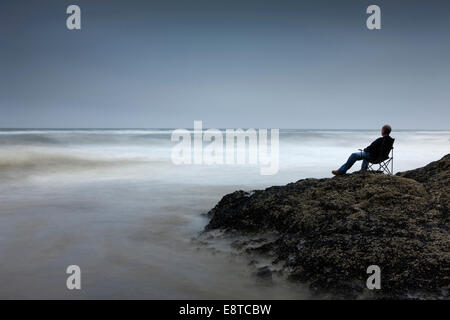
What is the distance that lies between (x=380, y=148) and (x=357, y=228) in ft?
10.8

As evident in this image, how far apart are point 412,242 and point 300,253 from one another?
1.23m

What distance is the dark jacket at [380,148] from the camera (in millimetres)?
7520

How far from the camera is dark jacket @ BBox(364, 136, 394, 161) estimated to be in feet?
24.7

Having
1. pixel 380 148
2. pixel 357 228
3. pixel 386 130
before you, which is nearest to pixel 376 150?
pixel 380 148

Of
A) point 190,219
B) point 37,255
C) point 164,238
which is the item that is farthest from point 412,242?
point 37,255

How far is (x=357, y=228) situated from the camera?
15.6 ft

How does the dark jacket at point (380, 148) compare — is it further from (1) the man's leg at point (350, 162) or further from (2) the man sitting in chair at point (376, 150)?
(1) the man's leg at point (350, 162)

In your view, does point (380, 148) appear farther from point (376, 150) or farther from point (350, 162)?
point (350, 162)

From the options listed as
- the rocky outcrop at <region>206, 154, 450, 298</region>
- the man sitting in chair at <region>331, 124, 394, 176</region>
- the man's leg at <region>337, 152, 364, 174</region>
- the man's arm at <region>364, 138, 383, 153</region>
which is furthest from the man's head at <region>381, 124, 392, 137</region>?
the rocky outcrop at <region>206, 154, 450, 298</region>

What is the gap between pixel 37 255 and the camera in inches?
213

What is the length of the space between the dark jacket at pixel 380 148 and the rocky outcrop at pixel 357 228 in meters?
0.75

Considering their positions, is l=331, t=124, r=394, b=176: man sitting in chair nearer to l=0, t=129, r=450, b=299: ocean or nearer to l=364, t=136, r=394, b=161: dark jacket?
l=364, t=136, r=394, b=161: dark jacket

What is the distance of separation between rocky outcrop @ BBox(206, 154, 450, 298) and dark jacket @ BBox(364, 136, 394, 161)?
0.75 metres
